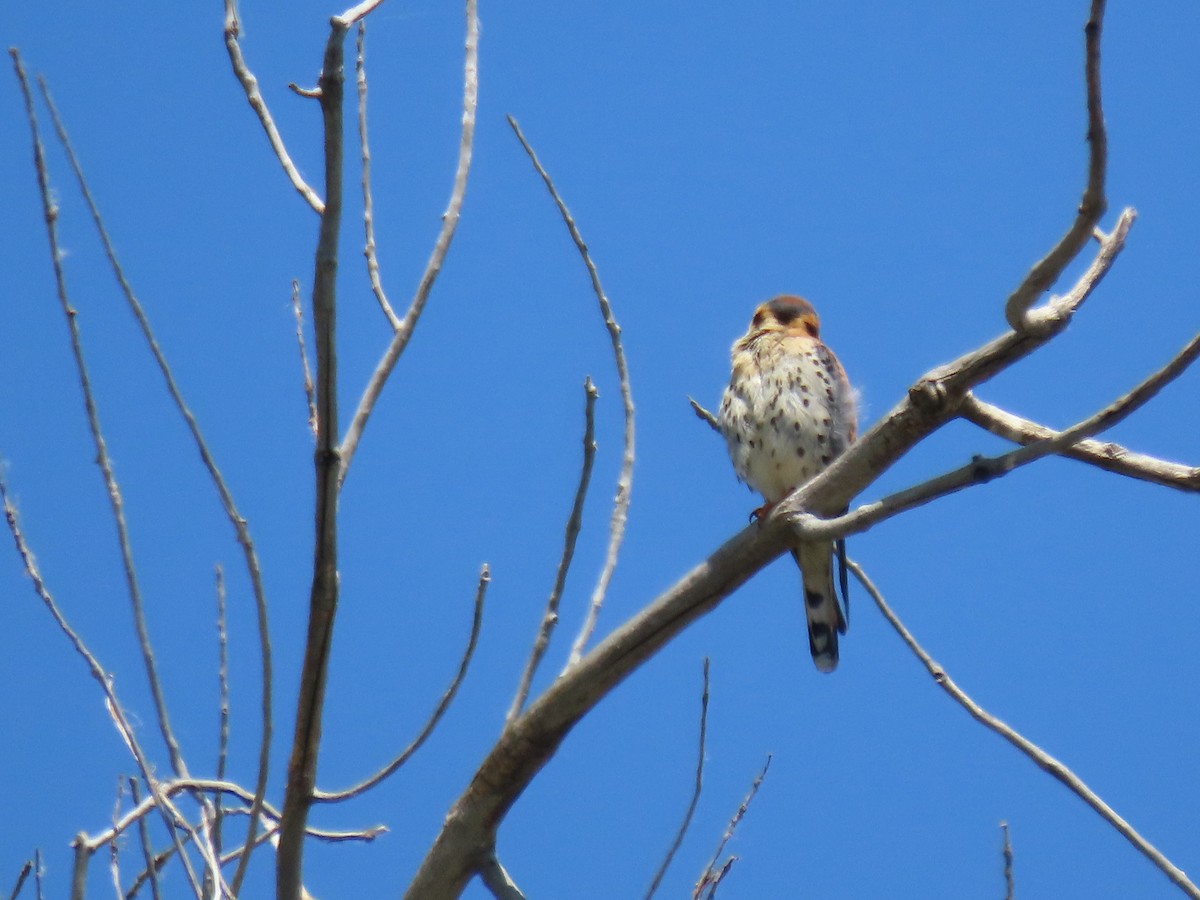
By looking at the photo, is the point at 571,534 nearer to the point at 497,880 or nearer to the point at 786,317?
the point at 497,880

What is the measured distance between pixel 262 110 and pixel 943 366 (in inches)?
52.0

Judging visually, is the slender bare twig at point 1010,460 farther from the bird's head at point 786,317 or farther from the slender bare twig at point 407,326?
the bird's head at point 786,317

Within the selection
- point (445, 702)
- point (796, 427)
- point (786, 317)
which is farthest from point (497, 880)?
point (786, 317)

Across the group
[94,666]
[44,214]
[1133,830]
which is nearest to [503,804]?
[94,666]

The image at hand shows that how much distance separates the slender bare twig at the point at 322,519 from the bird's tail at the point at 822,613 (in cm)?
314

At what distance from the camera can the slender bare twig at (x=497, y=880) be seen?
2.49m

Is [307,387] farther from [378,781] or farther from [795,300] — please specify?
[795,300]

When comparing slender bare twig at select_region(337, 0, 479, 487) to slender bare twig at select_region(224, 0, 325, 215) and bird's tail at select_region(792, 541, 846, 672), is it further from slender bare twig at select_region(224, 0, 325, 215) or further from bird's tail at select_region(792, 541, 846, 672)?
bird's tail at select_region(792, 541, 846, 672)

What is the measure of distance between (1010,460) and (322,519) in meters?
1.13

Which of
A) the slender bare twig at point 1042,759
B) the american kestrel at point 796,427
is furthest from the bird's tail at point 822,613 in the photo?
the slender bare twig at point 1042,759

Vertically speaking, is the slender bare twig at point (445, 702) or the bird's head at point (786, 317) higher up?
the bird's head at point (786, 317)

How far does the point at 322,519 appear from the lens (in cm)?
194

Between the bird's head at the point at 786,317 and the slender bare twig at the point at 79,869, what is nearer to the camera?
the slender bare twig at the point at 79,869

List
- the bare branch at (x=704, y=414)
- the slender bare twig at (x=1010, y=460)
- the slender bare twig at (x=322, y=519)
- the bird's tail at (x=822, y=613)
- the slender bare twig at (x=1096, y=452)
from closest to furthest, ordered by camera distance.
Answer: the slender bare twig at (x=322, y=519) → the slender bare twig at (x=1010, y=460) → the slender bare twig at (x=1096, y=452) → the bare branch at (x=704, y=414) → the bird's tail at (x=822, y=613)
